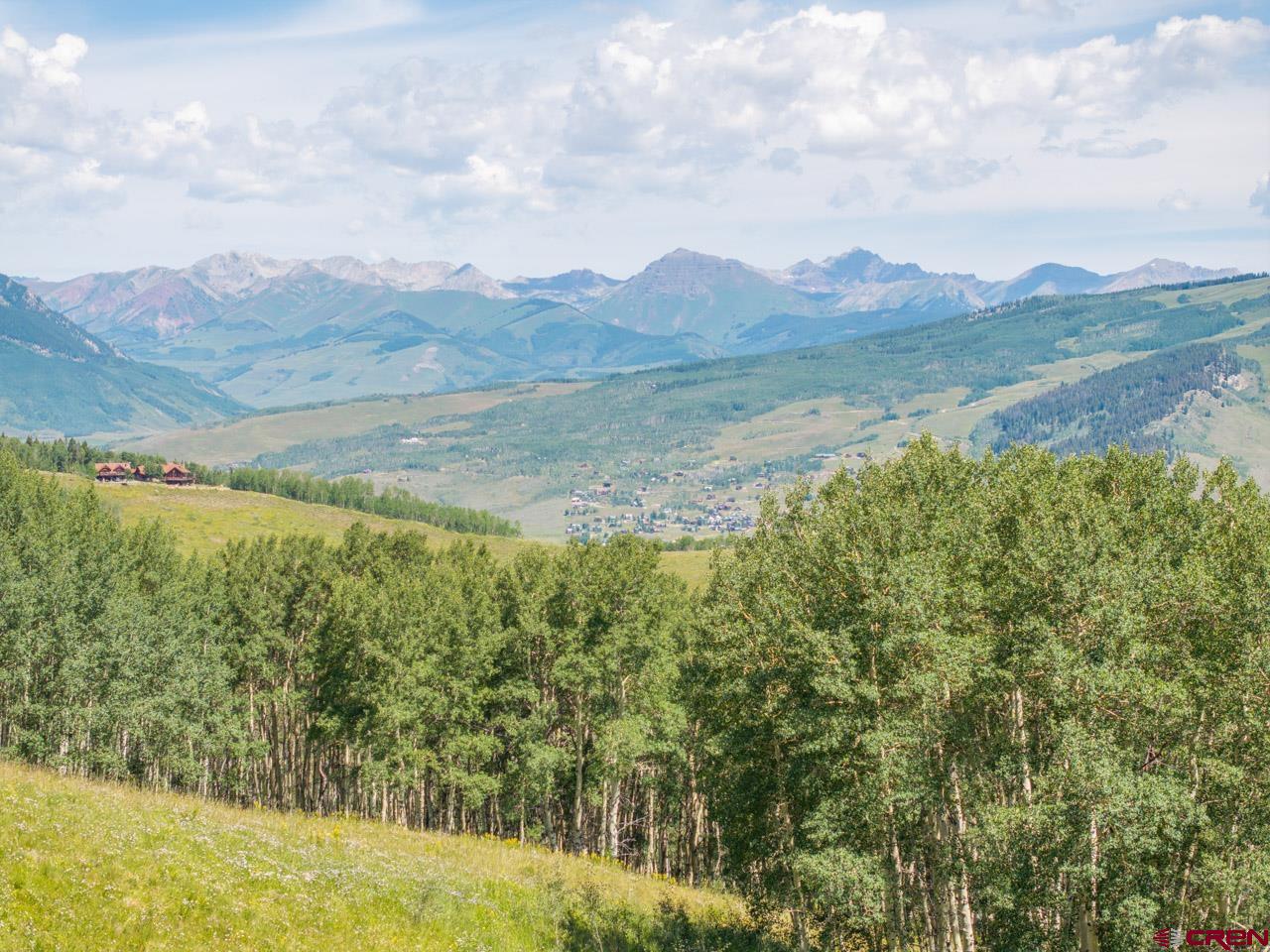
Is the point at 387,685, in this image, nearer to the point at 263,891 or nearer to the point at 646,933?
the point at 646,933

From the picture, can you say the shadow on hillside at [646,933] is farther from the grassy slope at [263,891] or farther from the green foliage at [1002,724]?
the green foliage at [1002,724]

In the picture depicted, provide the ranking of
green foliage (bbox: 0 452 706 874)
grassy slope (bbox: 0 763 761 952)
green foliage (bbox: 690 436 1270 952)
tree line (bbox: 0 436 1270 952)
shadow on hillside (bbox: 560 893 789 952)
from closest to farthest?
grassy slope (bbox: 0 763 761 952) → green foliage (bbox: 690 436 1270 952) → tree line (bbox: 0 436 1270 952) → shadow on hillside (bbox: 560 893 789 952) → green foliage (bbox: 0 452 706 874)

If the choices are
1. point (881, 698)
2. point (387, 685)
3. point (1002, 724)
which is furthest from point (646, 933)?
point (387, 685)

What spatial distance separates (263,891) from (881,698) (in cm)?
1880

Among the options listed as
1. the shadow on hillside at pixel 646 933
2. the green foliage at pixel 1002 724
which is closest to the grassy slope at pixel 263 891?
the shadow on hillside at pixel 646 933

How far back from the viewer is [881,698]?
29.8 meters

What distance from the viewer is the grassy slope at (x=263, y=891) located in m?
23.0

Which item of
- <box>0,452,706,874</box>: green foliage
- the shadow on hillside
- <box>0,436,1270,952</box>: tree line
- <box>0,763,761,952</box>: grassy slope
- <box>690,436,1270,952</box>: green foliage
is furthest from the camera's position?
<box>0,452,706,874</box>: green foliage

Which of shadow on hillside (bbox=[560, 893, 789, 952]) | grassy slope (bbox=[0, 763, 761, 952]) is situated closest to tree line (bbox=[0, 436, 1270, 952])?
shadow on hillside (bbox=[560, 893, 789, 952])

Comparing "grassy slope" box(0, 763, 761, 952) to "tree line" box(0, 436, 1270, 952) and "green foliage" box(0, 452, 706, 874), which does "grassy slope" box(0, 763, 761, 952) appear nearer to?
"tree line" box(0, 436, 1270, 952)

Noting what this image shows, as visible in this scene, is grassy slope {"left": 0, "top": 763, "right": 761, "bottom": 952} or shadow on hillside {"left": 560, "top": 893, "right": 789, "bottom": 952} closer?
grassy slope {"left": 0, "top": 763, "right": 761, "bottom": 952}

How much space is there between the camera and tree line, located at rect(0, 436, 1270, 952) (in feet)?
90.3

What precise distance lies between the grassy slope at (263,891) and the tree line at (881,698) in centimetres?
664

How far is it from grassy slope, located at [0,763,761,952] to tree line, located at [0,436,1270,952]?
6.64 meters
